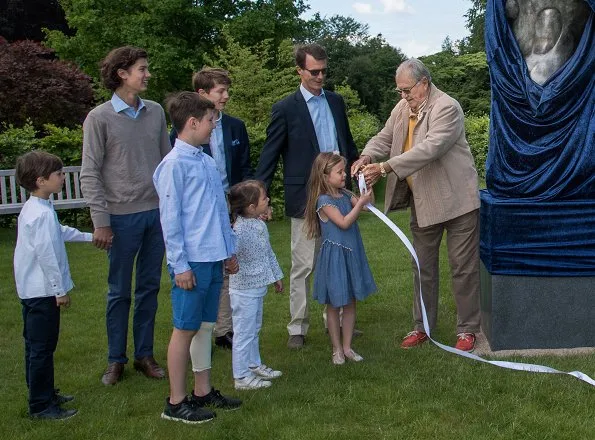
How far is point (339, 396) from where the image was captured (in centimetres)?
454

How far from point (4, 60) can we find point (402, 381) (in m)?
14.1

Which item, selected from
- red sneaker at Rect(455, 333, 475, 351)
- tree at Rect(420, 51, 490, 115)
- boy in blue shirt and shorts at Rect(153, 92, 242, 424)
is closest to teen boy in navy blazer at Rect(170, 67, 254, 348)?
boy in blue shirt and shorts at Rect(153, 92, 242, 424)

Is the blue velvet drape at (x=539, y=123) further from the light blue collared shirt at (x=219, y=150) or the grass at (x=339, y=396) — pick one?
the light blue collared shirt at (x=219, y=150)

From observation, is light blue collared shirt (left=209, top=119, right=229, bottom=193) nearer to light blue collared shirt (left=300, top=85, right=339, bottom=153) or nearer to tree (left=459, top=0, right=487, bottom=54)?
light blue collared shirt (left=300, top=85, right=339, bottom=153)

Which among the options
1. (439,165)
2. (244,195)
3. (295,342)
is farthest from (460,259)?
(244,195)

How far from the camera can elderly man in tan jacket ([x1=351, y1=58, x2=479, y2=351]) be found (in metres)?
5.32

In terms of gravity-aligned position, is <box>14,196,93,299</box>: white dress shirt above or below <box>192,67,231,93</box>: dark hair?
below

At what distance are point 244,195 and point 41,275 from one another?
1.23 meters

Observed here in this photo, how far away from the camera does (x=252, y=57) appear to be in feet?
53.7

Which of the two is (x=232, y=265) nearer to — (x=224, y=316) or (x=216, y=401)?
(x=216, y=401)

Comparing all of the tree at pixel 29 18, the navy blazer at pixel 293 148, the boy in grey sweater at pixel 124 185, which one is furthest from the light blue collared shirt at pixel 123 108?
the tree at pixel 29 18

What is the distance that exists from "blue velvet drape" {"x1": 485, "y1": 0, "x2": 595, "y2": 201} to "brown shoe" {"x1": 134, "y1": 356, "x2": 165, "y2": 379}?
2.51 metres

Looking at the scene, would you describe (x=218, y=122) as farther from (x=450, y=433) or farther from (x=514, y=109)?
(x=450, y=433)

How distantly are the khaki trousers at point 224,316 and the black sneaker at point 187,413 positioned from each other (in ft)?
5.30
